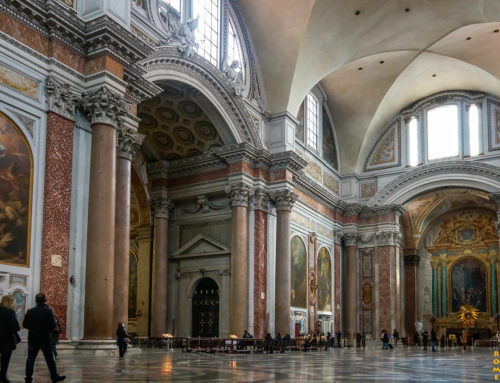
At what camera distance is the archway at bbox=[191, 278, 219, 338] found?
24125 millimetres

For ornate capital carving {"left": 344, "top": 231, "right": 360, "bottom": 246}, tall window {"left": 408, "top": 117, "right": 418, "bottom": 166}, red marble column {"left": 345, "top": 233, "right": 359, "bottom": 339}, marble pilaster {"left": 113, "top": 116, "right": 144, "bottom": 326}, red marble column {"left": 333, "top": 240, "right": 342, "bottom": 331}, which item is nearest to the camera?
marble pilaster {"left": 113, "top": 116, "right": 144, "bottom": 326}

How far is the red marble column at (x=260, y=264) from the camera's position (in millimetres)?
23281

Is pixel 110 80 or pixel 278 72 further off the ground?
pixel 278 72

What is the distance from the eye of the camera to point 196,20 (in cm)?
2089

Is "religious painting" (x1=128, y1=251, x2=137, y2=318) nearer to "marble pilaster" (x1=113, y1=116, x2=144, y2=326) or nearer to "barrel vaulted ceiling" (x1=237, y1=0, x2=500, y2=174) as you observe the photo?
"barrel vaulted ceiling" (x1=237, y1=0, x2=500, y2=174)

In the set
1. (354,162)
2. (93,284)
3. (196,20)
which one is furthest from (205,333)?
(354,162)

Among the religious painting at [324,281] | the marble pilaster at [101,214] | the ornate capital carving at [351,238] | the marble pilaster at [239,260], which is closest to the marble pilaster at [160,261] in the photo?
the marble pilaster at [239,260]

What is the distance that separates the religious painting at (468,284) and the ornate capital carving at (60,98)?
31.2 metres

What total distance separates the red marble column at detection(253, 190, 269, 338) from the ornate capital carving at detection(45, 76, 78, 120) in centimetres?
1040

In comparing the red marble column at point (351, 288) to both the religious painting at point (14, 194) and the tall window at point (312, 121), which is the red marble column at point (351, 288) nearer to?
the tall window at point (312, 121)

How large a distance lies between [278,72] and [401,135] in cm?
1155

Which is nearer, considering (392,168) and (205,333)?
(205,333)

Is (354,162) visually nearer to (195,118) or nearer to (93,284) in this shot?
(195,118)

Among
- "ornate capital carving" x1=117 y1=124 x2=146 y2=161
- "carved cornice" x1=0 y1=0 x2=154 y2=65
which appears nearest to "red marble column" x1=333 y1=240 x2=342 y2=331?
"ornate capital carving" x1=117 y1=124 x2=146 y2=161
